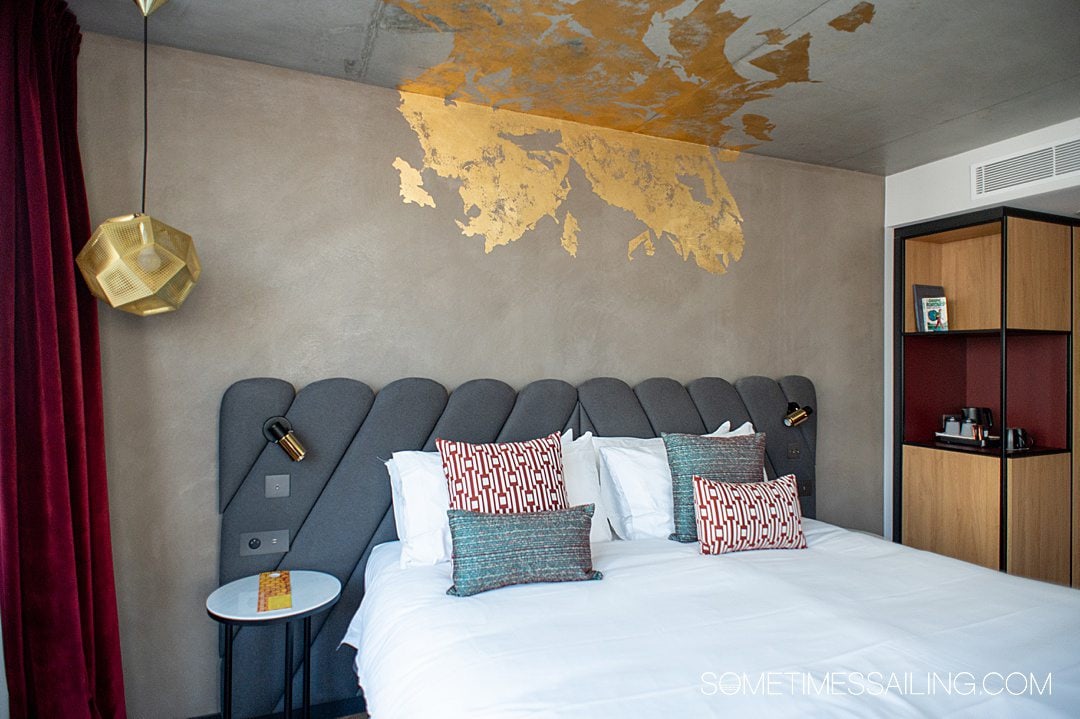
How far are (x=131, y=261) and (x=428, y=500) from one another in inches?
49.7

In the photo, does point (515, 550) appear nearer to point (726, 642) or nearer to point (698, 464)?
point (726, 642)

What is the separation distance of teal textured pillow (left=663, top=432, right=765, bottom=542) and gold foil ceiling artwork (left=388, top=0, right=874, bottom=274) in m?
1.03

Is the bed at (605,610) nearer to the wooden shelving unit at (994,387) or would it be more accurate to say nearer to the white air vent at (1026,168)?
the wooden shelving unit at (994,387)

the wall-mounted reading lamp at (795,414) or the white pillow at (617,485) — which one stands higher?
the wall-mounted reading lamp at (795,414)

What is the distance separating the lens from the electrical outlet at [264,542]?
2416 mm

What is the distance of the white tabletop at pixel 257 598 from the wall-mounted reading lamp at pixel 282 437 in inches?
17.4

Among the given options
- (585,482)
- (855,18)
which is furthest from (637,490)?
(855,18)

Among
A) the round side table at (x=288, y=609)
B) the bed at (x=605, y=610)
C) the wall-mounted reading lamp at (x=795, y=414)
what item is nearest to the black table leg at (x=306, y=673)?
the round side table at (x=288, y=609)

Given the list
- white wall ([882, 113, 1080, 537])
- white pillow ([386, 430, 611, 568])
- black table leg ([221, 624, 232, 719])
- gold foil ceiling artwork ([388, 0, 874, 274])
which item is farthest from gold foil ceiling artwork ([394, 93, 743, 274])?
black table leg ([221, 624, 232, 719])

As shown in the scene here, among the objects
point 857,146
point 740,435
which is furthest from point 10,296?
point 857,146

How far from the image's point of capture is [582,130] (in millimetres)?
3123

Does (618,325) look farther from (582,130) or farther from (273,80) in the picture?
(273,80)

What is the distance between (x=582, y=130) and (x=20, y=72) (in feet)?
7.00

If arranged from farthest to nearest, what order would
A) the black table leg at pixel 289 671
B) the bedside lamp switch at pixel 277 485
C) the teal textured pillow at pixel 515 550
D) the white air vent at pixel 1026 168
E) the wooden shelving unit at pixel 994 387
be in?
the wooden shelving unit at pixel 994 387 < the white air vent at pixel 1026 168 < the bedside lamp switch at pixel 277 485 < the black table leg at pixel 289 671 < the teal textured pillow at pixel 515 550
